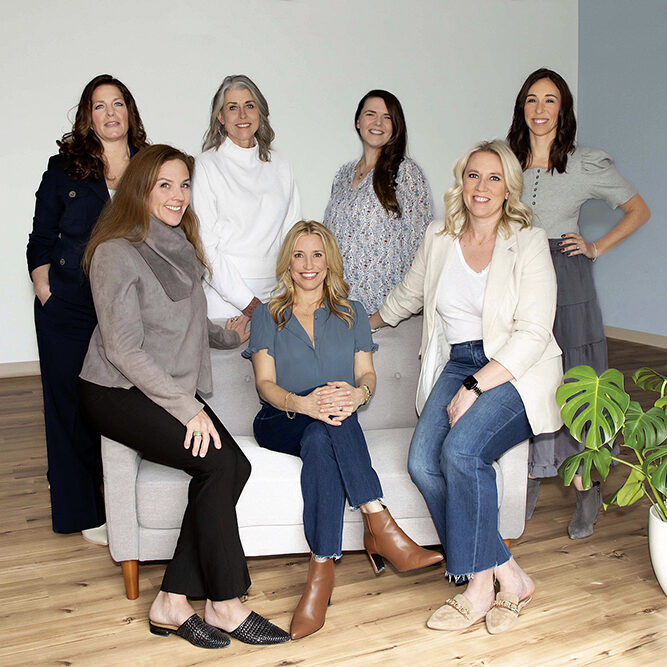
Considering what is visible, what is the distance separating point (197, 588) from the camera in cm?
244

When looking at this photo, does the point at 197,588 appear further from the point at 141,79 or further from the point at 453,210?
the point at 141,79

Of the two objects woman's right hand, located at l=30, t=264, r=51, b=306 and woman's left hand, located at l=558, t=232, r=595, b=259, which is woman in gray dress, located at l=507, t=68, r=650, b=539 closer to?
woman's left hand, located at l=558, t=232, r=595, b=259

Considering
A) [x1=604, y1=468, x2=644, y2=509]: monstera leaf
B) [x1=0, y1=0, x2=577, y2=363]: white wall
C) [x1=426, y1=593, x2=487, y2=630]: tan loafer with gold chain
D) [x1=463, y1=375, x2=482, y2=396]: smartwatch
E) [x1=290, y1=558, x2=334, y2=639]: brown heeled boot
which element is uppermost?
[x1=0, y1=0, x2=577, y2=363]: white wall

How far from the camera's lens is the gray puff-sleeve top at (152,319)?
247 cm

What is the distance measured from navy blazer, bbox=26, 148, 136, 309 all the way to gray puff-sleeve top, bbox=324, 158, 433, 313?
1.04 m

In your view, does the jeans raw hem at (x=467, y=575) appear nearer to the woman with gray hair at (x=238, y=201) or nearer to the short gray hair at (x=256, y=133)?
the woman with gray hair at (x=238, y=201)

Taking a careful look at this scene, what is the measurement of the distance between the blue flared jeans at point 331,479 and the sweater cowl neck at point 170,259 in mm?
633

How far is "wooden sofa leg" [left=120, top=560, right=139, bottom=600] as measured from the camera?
2656 millimetres

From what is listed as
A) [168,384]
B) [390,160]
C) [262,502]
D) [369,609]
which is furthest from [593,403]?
[390,160]

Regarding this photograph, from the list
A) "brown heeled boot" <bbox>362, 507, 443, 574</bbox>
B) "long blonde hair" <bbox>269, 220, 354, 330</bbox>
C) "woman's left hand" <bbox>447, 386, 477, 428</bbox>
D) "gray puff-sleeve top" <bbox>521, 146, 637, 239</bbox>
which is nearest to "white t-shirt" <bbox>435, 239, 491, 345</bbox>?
"woman's left hand" <bbox>447, 386, 477, 428</bbox>

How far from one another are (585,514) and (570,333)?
0.72 metres

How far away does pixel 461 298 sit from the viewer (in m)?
2.79

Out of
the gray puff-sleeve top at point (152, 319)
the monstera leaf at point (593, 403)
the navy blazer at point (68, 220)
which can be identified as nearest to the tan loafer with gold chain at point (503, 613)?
the monstera leaf at point (593, 403)

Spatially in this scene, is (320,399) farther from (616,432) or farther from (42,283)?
(42,283)
